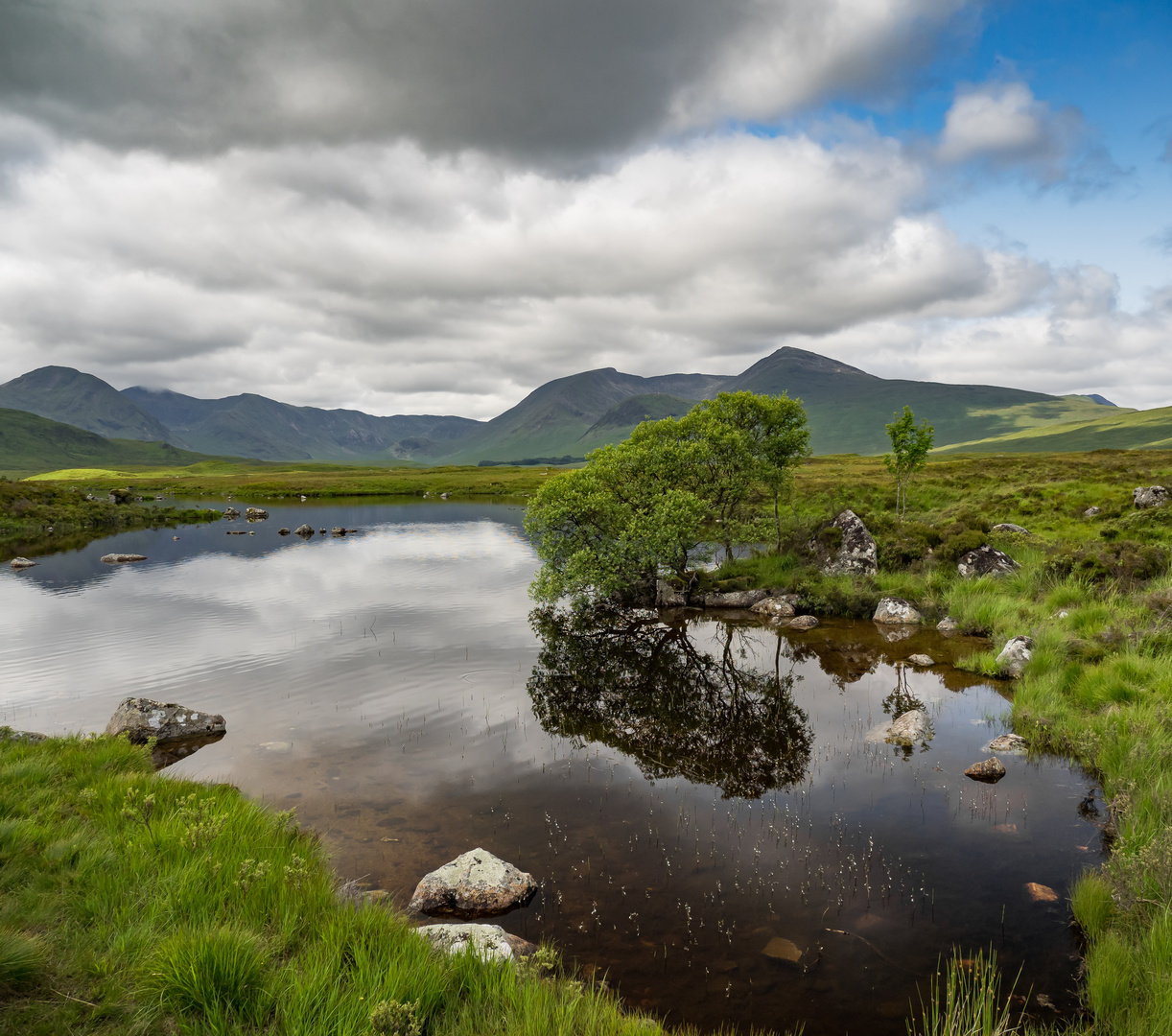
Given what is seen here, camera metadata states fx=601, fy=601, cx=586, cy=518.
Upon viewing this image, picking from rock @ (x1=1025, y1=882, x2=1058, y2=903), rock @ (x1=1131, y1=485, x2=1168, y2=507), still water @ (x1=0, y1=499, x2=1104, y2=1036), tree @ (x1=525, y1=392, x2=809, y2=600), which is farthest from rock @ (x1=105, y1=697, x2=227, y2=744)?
rock @ (x1=1131, y1=485, x2=1168, y2=507)

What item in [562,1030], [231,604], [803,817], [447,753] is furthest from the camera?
[231,604]

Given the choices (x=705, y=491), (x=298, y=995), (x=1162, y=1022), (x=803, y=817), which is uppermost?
(x=705, y=491)

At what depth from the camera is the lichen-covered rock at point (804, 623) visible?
35.1m

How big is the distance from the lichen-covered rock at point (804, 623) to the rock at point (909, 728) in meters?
13.3

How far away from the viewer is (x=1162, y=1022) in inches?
Answer: 286

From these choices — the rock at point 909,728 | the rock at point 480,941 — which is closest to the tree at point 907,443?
the rock at point 909,728

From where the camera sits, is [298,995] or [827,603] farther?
[827,603]

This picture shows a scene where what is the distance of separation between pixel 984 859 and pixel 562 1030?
11921 mm

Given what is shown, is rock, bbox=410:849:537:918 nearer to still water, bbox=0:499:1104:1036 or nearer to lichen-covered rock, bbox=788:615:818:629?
still water, bbox=0:499:1104:1036

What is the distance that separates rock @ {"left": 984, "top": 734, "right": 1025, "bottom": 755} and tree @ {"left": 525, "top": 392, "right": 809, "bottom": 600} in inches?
802

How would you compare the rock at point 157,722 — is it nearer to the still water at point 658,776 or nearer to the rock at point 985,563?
the still water at point 658,776

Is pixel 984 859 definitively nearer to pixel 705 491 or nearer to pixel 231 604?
pixel 705 491

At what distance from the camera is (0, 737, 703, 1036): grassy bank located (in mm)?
6320

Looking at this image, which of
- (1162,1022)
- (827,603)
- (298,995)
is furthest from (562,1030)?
(827,603)
